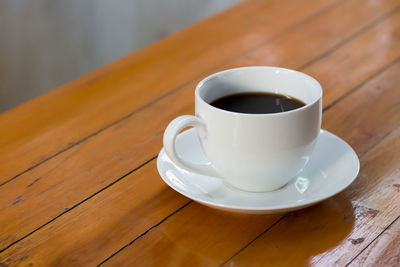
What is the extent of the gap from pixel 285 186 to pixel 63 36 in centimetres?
150

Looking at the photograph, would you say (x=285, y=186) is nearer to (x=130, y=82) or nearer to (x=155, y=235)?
(x=155, y=235)

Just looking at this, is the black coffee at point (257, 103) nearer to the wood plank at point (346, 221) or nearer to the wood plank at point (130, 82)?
the wood plank at point (346, 221)

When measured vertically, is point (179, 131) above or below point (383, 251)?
above

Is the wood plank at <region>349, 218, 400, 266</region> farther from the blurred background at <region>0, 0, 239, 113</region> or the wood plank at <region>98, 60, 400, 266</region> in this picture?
the blurred background at <region>0, 0, 239, 113</region>

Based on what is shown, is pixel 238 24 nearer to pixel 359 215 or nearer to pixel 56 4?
pixel 359 215

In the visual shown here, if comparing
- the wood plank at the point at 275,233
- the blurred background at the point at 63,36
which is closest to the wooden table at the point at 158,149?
the wood plank at the point at 275,233

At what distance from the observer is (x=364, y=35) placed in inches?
43.3

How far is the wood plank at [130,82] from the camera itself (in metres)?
0.78

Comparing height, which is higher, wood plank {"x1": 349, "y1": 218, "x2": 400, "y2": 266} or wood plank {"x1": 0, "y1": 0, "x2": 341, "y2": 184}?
wood plank {"x1": 0, "y1": 0, "x2": 341, "y2": 184}

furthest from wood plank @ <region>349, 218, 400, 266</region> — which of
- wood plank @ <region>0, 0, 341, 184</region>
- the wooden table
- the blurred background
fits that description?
the blurred background

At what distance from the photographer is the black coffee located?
2.06 ft

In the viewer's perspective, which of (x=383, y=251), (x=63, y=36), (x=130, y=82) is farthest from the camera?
(x=63, y=36)

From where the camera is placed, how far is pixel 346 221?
0.58 m

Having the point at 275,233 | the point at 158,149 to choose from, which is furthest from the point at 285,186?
the point at 158,149
